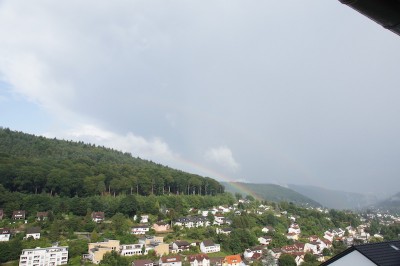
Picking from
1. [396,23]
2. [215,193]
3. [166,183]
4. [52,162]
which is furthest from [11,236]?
[215,193]

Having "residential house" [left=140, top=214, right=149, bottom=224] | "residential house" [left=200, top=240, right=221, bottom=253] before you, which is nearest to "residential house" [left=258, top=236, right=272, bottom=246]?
"residential house" [left=200, top=240, right=221, bottom=253]

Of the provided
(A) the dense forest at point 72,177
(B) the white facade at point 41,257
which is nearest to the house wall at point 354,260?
(B) the white facade at point 41,257

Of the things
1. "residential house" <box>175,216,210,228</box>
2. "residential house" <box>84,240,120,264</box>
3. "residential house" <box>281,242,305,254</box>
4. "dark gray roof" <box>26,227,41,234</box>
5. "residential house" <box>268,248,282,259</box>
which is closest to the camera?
"residential house" <box>84,240,120,264</box>

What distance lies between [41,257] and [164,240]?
10873mm

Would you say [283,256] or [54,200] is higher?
[54,200]

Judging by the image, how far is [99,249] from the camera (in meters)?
23.2

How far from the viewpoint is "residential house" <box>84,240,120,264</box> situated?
22805 mm

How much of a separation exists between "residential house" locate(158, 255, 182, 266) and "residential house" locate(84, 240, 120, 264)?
3980 mm

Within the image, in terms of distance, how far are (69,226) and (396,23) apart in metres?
31.9

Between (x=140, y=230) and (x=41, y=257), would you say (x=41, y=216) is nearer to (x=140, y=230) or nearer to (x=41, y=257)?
(x=41, y=257)

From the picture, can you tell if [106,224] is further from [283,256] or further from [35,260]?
[283,256]

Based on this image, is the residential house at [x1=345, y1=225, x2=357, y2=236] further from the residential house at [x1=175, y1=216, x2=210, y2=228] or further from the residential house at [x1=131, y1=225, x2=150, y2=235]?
the residential house at [x1=131, y1=225, x2=150, y2=235]

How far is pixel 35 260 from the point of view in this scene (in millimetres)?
22453

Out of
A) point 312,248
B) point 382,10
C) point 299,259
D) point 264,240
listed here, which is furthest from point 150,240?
point 382,10
